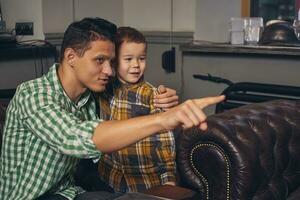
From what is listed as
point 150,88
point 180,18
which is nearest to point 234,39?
point 180,18

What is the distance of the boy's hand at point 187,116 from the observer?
4.04ft

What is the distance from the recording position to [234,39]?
11.8 feet

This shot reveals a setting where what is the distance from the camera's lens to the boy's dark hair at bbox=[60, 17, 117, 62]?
1690mm

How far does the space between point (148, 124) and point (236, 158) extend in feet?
2.10

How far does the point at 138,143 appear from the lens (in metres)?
2.17

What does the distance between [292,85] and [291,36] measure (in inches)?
11.9

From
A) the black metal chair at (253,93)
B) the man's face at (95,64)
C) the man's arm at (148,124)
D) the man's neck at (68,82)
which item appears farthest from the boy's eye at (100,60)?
the black metal chair at (253,93)

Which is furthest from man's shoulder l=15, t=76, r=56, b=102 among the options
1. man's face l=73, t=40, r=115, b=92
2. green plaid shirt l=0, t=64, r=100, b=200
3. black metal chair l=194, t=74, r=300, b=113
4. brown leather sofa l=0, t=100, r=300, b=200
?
black metal chair l=194, t=74, r=300, b=113

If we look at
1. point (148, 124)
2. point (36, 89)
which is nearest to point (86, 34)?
point (36, 89)

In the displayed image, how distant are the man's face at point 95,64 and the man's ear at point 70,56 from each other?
0.01m

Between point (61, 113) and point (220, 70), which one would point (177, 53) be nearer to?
point (220, 70)

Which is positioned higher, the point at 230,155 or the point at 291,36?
the point at 291,36

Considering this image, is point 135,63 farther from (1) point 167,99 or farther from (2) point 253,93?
(2) point 253,93

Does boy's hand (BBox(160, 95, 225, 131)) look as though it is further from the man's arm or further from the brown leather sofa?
the brown leather sofa
